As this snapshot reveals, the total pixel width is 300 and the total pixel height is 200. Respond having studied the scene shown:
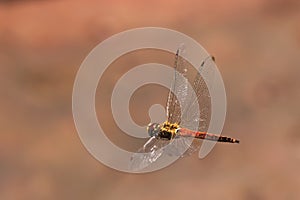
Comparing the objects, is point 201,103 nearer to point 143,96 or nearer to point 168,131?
point 168,131

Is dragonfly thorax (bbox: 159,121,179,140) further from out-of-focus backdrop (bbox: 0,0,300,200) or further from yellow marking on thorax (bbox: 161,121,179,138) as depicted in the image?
out-of-focus backdrop (bbox: 0,0,300,200)

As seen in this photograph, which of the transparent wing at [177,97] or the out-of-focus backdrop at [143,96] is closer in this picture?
the transparent wing at [177,97]

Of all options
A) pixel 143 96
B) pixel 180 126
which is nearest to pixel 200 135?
pixel 180 126

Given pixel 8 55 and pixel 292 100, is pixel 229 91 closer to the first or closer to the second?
pixel 292 100

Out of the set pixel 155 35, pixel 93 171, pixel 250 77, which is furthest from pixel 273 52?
pixel 93 171

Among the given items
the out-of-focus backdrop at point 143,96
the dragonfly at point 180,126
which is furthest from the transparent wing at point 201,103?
the out-of-focus backdrop at point 143,96

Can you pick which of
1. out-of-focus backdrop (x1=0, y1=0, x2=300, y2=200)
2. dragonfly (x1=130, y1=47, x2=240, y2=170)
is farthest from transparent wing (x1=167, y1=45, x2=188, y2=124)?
out-of-focus backdrop (x1=0, y1=0, x2=300, y2=200)

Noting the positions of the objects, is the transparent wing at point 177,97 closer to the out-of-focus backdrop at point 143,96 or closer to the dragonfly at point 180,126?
the dragonfly at point 180,126
